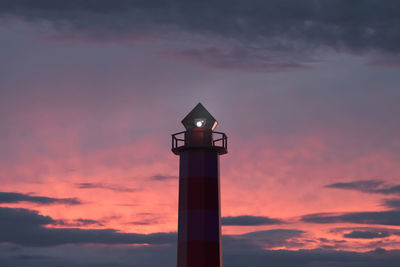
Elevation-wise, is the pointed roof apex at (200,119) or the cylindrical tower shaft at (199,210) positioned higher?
the pointed roof apex at (200,119)

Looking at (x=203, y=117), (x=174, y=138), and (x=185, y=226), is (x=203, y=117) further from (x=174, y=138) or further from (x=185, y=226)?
(x=185, y=226)

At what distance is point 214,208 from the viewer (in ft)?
105

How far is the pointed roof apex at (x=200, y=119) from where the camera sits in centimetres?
3291

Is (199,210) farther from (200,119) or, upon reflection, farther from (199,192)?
(200,119)

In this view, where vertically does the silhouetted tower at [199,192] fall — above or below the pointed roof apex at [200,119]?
below

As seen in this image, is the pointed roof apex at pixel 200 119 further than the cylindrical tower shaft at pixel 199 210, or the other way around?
the pointed roof apex at pixel 200 119

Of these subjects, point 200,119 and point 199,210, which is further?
point 200,119

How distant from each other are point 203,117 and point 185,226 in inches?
233

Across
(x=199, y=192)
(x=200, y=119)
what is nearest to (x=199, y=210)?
(x=199, y=192)

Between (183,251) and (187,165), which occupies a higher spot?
(187,165)

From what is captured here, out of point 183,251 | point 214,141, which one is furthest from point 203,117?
point 183,251

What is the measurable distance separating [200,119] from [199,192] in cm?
397

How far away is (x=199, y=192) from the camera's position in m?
32.0

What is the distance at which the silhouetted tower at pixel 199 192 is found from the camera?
3148 cm
